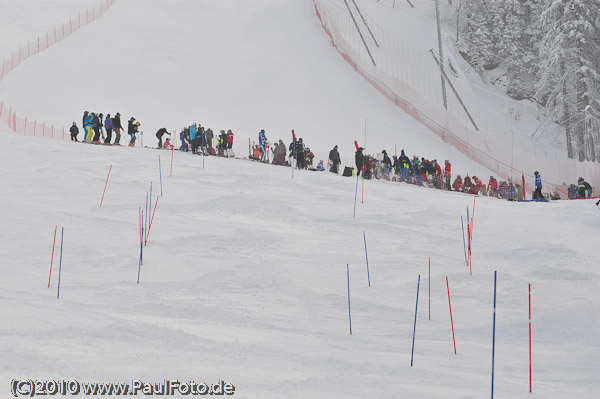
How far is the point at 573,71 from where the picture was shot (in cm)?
4138

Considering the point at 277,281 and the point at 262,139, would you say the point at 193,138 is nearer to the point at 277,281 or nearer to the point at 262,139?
the point at 262,139

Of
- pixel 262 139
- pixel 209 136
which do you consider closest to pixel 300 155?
pixel 262 139

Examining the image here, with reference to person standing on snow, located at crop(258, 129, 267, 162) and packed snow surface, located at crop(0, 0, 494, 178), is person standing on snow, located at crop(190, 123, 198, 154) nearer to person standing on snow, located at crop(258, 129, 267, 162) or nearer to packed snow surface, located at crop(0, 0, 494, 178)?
person standing on snow, located at crop(258, 129, 267, 162)

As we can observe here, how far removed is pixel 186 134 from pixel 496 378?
60.2 feet

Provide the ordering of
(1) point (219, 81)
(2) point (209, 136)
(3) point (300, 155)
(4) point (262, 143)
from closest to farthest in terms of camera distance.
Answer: (3) point (300, 155) → (4) point (262, 143) → (2) point (209, 136) → (1) point (219, 81)

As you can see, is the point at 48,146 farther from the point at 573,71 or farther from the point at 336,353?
the point at 573,71

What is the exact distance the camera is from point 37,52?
40844mm

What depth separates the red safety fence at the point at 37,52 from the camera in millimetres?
30258

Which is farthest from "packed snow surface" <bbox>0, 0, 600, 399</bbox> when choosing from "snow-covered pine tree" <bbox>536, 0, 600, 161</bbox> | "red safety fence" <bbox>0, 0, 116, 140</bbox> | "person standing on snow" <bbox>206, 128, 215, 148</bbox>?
"snow-covered pine tree" <bbox>536, 0, 600, 161</bbox>

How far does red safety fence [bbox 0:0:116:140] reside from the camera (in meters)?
30.3

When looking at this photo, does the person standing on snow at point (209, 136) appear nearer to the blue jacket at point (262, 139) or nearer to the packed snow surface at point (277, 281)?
the blue jacket at point (262, 139)

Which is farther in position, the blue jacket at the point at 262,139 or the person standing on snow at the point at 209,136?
the person standing on snow at the point at 209,136

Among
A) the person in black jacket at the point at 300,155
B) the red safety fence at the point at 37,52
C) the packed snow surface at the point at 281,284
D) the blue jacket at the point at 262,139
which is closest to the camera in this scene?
the packed snow surface at the point at 281,284

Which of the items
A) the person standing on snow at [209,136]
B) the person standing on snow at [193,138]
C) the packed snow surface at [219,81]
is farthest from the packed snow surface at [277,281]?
the packed snow surface at [219,81]
